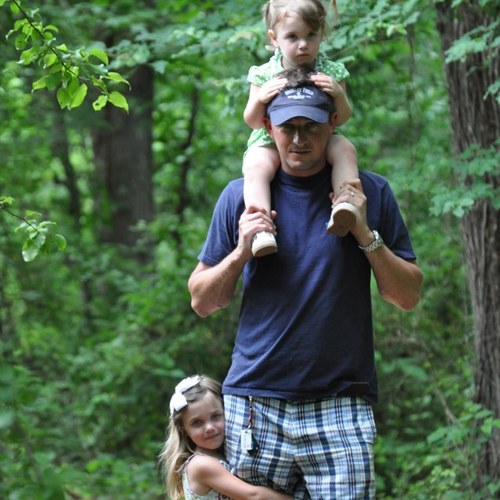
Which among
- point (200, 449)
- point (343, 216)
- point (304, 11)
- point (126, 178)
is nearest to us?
point (343, 216)

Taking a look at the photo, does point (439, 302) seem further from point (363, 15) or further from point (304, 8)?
point (304, 8)

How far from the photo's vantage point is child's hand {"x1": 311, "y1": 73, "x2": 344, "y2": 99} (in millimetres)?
3389

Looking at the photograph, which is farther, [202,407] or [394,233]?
[202,407]

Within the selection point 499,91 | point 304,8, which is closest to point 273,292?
point 304,8

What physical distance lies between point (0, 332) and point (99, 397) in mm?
1414

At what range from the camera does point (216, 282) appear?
3.32 metres

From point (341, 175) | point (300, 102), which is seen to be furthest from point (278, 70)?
point (341, 175)

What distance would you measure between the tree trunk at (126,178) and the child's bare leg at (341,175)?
295 inches

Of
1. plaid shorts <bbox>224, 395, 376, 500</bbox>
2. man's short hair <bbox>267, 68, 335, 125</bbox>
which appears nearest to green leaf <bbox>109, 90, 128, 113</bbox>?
man's short hair <bbox>267, 68, 335, 125</bbox>

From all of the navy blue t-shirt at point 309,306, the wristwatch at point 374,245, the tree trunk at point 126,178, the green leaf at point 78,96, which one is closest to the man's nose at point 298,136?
the navy blue t-shirt at point 309,306

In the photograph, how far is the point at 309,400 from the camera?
3213 mm

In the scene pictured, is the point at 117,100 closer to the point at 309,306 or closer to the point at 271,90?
the point at 271,90

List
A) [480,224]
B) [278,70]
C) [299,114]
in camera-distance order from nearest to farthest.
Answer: [299,114], [278,70], [480,224]

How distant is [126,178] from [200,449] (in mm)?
7658
